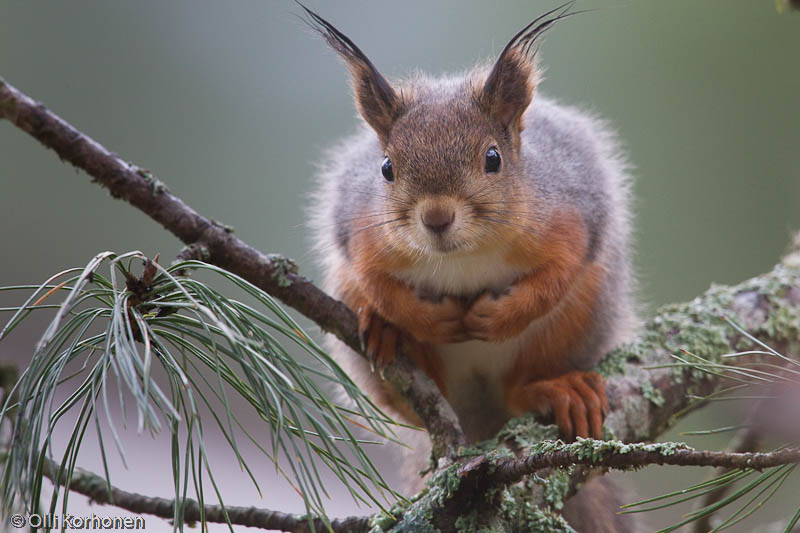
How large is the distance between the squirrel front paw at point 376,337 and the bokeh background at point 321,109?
172cm

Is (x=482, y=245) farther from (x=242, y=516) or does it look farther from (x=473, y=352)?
(x=242, y=516)

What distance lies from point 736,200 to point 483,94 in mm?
2825

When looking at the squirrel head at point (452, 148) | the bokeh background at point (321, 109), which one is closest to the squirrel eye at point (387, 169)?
the squirrel head at point (452, 148)

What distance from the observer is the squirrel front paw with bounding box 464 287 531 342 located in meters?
2.07

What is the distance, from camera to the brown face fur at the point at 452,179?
194cm

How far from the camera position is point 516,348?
2330 mm

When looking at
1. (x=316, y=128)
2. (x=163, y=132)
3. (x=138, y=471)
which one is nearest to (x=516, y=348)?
(x=138, y=471)

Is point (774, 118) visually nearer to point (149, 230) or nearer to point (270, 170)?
point (270, 170)

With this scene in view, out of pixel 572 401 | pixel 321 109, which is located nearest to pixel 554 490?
pixel 572 401

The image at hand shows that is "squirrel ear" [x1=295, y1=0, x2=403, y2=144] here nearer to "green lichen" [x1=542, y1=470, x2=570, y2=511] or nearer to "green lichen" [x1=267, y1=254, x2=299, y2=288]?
"green lichen" [x1=267, y1=254, x2=299, y2=288]

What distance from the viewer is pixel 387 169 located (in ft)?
6.97

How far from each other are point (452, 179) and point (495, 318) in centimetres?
39

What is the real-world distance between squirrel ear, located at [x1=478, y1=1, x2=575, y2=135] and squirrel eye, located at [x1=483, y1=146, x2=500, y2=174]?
14cm

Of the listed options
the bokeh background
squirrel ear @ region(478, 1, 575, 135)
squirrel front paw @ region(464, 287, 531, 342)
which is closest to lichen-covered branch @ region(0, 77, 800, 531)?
squirrel front paw @ region(464, 287, 531, 342)
